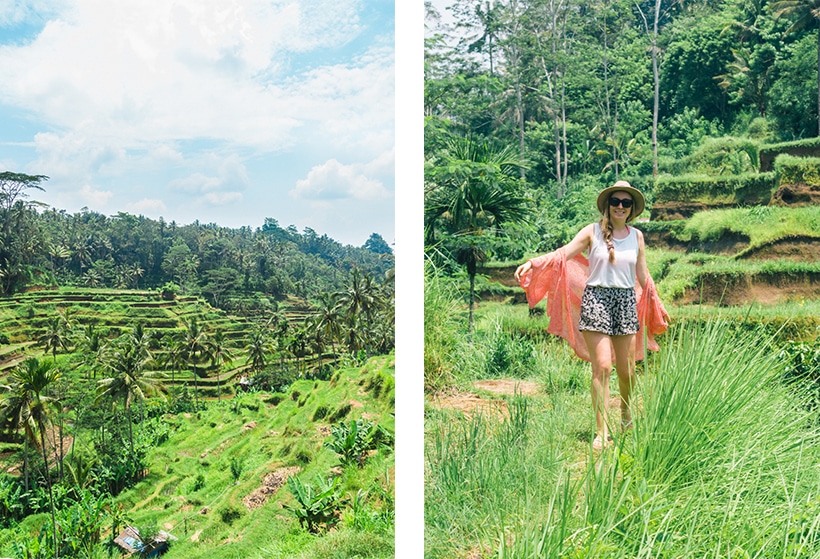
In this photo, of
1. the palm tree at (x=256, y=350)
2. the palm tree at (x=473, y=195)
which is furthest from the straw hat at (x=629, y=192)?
the palm tree at (x=256, y=350)

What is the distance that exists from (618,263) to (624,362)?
18.6 inches

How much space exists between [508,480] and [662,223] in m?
1.46

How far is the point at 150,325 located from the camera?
3.87 metres

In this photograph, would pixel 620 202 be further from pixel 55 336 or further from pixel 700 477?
pixel 55 336

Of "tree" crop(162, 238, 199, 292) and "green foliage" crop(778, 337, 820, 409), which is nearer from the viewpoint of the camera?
"green foliage" crop(778, 337, 820, 409)

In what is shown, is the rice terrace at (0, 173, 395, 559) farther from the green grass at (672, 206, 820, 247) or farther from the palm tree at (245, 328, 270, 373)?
the green grass at (672, 206, 820, 247)

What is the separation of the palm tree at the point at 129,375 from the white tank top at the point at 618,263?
2645 mm

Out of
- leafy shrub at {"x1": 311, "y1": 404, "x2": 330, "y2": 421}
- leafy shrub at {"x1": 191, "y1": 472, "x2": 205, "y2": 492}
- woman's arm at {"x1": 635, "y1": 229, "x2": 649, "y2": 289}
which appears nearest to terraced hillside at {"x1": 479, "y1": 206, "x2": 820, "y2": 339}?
woman's arm at {"x1": 635, "y1": 229, "x2": 649, "y2": 289}

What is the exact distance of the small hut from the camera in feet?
11.6

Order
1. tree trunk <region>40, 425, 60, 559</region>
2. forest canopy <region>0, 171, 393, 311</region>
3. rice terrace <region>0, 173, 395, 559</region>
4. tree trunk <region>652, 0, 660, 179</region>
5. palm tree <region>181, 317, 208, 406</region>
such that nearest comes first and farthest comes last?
tree trunk <region>652, 0, 660, 179</region>, tree trunk <region>40, 425, 60, 559</region>, rice terrace <region>0, 173, 395, 559</region>, forest canopy <region>0, 171, 393, 311</region>, palm tree <region>181, 317, 208, 406</region>

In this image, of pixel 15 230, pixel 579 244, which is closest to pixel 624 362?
pixel 579 244

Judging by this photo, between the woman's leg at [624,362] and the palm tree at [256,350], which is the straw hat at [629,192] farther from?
the palm tree at [256,350]

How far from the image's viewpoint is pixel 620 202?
305 centimetres

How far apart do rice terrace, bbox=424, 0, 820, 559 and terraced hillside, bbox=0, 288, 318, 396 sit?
1.33 m
